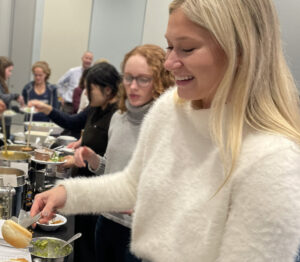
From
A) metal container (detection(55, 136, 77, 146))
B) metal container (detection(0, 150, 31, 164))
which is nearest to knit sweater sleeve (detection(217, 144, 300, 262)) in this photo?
metal container (detection(0, 150, 31, 164))

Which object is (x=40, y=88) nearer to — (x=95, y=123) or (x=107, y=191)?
(x=95, y=123)

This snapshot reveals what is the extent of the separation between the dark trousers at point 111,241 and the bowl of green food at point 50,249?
0.98ft

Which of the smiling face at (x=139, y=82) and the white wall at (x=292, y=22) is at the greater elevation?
the white wall at (x=292, y=22)

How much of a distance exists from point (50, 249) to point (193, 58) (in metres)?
0.98

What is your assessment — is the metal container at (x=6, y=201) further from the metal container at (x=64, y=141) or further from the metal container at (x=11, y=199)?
the metal container at (x=64, y=141)

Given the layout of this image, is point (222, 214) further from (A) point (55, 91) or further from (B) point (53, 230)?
(A) point (55, 91)

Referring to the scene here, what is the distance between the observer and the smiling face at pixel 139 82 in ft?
5.67

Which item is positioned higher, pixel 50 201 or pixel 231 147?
pixel 231 147

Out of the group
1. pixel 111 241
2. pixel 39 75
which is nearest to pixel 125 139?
pixel 111 241

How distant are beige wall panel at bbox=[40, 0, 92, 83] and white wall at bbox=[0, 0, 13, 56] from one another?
710mm

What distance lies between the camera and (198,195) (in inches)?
34.4

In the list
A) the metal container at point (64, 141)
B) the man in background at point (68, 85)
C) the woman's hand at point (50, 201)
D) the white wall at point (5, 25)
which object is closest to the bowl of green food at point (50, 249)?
the woman's hand at point (50, 201)

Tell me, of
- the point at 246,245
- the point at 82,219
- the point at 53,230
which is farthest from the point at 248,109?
the point at 82,219

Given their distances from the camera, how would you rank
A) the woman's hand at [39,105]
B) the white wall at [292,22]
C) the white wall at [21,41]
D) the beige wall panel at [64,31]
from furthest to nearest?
1. the beige wall panel at [64,31]
2. the white wall at [21,41]
3. the white wall at [292,22]
4. the woman's hand at [39,105]
